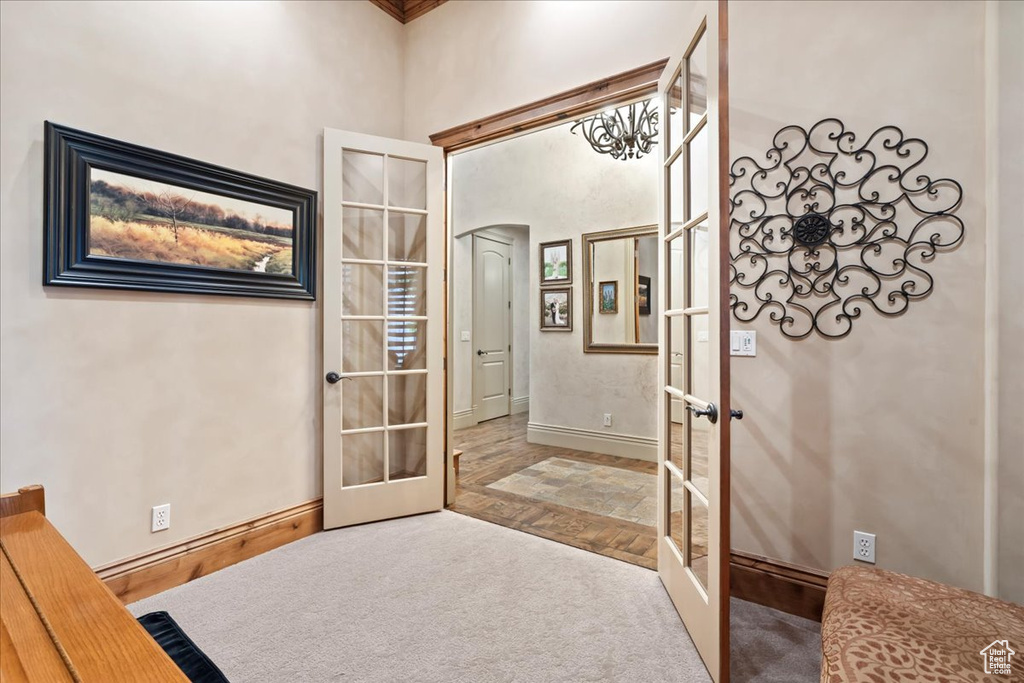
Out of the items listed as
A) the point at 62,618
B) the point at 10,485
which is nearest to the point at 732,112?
the point at 62,618

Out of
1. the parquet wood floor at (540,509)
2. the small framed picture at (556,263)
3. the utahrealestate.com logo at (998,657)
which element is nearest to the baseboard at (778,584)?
the parquet wood floor at (540,509)

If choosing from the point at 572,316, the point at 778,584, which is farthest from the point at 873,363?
the point at 572,316

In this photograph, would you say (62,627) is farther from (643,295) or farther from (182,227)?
(643,295)

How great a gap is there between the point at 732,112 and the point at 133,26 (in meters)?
2.60

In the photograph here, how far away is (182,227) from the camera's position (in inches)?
88.5

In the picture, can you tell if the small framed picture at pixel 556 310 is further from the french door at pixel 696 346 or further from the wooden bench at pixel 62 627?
the wooden bench at pixel 62 627

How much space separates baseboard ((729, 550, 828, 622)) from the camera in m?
1.98

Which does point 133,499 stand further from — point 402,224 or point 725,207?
point 725,207

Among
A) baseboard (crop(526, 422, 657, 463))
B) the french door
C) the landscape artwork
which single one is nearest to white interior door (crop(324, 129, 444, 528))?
the landscape artwork

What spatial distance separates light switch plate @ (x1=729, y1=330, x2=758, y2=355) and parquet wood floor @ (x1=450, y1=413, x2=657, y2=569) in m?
1.17

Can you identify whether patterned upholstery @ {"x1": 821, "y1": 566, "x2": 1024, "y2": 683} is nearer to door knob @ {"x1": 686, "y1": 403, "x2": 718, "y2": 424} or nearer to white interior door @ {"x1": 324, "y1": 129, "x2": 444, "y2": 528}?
door knob @ {"x1": 686, "y1": 403, "x2": 718, "y2": 424}

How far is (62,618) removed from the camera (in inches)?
25.5

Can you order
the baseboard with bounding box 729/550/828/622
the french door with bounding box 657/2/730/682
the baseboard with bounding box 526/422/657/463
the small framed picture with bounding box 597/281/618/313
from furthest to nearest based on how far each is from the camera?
the small framed picture with bounding box 597/281/618/313 < the baseboard with bounding box 526/422/657/463 < the baseboard with bounding box 729/550/828/622 < the french door with bounding box 657/2/730/682

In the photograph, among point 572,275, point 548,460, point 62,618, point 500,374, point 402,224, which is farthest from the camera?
point 500,374
